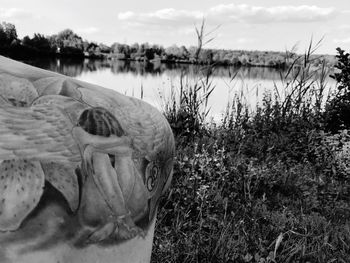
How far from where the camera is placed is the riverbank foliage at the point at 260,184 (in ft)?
8.80

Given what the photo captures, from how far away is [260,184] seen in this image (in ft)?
12.6

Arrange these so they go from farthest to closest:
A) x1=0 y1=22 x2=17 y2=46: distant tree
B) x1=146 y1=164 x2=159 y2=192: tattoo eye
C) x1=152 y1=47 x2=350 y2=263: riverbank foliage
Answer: x1=0 y1=22 x2=17 y2=46: distant tree
x1=152 y1=47 x2=350 y2=263: riverbank foliage
x1=146 y1=164 x2=159 y2=192: tattoo eye

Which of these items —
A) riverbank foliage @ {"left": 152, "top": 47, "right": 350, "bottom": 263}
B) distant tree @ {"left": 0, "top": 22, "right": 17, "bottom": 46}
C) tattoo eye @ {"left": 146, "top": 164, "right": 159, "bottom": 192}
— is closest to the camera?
tattoo eye @ {"left": 146, "top": 164, "right": 159, "bottom": 192}

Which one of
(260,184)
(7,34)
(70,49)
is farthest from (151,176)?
(70,49)

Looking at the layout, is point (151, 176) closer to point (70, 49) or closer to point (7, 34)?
point (7, 34)

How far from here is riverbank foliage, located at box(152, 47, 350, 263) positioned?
2.68m

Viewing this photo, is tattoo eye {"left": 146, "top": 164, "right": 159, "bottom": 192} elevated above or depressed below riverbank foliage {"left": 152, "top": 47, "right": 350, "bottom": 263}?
above

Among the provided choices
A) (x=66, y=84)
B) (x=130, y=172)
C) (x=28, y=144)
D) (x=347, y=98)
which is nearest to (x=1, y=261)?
(x=28, y=144)

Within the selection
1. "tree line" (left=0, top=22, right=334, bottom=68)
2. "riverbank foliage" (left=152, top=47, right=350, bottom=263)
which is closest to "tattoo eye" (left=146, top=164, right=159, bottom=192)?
"riverbank foliage" (left=152, top=47, right=350, bottom=263)

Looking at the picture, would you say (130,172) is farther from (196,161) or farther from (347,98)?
(347,98)

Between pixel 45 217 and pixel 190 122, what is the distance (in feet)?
13.8

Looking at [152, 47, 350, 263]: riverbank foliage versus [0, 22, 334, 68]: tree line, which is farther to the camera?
[0, 22, 334, 68]: tree line

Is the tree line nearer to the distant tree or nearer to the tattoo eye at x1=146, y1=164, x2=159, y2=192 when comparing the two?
the distant tree

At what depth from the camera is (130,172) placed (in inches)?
49.4
